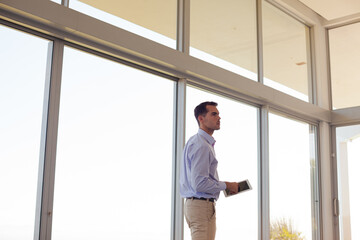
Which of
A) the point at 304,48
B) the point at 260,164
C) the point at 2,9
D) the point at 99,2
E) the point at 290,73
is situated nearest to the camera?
the point at 2,9

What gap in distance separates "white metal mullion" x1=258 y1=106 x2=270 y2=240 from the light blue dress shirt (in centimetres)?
270

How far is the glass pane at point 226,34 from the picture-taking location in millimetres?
5098

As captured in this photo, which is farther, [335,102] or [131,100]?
[335,102]

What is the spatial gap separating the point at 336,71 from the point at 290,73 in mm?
1021

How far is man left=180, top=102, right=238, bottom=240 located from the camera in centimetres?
298

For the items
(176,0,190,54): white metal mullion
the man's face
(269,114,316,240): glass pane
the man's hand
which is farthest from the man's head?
(269,114,316,240): glass pane

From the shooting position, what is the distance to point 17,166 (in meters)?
3.37

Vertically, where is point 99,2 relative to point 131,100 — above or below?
above

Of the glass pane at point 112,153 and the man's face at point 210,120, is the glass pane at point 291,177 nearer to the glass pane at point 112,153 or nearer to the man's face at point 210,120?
the glass pane at point 112,153

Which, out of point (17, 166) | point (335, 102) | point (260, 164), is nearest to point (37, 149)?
point (17, 166)

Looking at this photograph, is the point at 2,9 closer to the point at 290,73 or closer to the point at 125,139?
the point at 125,139

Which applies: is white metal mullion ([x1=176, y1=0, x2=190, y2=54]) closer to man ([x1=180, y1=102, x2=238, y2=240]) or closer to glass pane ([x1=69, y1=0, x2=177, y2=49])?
glass pane ([x1=69, y1=0, x2=177, y2=49])

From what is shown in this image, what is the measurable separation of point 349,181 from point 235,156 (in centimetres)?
246

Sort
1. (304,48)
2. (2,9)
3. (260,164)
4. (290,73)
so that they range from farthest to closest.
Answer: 1. (304,48)
2. (290,73)
3. (260,164)
4. (2,9)
